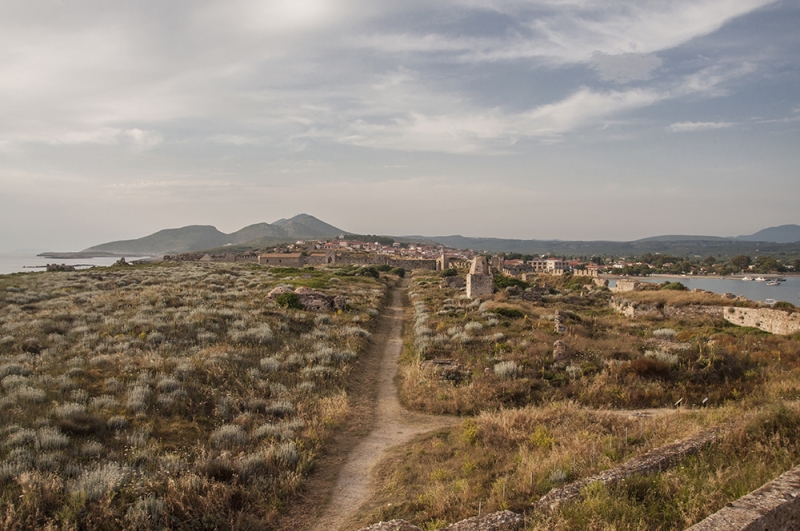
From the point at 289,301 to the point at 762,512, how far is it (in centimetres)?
2368

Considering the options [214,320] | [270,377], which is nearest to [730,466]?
[270,377]

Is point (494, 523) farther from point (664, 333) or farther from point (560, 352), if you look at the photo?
point (664, 333)

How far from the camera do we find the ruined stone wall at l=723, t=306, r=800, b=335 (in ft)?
76.0

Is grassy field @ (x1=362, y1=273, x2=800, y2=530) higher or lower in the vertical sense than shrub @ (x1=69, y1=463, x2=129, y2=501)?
lower

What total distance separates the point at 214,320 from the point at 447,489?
16087 mm

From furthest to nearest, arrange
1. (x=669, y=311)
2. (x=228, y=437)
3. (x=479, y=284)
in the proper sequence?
1. (x=479, y=284)
2. (x=669, y=311)
3. (x=228, y=437)

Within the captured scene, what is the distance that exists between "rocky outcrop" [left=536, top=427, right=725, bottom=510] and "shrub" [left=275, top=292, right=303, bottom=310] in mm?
21108

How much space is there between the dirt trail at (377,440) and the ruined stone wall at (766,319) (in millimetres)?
22012

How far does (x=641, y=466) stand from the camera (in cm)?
652

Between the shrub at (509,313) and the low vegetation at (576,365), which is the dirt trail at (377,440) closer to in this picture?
the low vegetation at (576,365)

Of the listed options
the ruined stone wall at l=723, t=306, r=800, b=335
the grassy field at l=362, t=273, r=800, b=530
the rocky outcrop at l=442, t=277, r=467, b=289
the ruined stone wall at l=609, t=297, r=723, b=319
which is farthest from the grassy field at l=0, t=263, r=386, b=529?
the rocky outcrop at l=442, t=277, r=467, b=289

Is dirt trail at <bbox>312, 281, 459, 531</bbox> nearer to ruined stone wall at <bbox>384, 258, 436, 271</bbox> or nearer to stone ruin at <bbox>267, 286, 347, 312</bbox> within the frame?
stone ruin at <bbox>267, 286, 347, 312</bbox>

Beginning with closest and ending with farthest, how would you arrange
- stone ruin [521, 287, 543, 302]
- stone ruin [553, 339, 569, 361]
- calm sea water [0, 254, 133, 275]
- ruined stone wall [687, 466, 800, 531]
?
ruined stone wall [687, 466, 800, 531], stone ruin [553, 339, 569, 361], stone ruin [521, 287, 543, 302], calm sea water [0, 254, 133, 275]

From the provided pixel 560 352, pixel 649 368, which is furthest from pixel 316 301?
pixel 649 368
